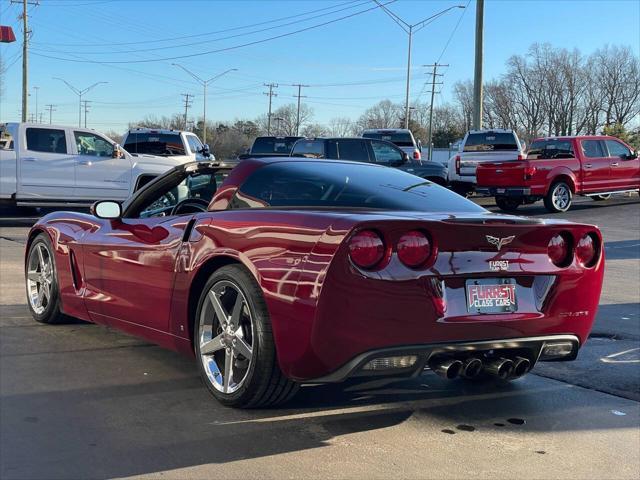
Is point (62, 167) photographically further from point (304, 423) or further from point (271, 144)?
point (304, 423)

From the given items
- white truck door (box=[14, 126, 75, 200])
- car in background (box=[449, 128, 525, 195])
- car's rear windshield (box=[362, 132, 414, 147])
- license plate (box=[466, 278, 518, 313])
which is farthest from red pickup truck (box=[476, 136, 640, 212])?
license plate (box=[466, 278, 518, 313])

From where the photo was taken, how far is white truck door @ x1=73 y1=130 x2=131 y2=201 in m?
16.1

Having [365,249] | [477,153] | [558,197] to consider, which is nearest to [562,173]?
[558,197]

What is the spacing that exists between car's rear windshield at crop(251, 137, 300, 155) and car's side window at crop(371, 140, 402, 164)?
7.57 meters

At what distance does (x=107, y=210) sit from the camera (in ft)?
18.0

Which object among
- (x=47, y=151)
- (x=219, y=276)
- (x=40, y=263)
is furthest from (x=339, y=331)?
(x=47, y=151)

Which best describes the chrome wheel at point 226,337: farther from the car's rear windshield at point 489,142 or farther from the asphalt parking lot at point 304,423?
the car's rear windshield at point 489,142

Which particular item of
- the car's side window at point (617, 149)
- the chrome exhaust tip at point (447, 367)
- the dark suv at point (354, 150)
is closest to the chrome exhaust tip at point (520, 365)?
the chrome exhaust tip at point (447, 367)

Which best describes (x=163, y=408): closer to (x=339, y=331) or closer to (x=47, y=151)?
(x=339, y=331)

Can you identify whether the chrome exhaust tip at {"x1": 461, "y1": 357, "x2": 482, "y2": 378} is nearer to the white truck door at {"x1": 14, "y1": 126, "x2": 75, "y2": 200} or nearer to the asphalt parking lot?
the asphalt parking lot

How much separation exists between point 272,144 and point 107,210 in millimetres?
20086

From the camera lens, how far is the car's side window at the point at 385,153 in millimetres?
17750

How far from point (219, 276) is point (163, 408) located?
0.86m

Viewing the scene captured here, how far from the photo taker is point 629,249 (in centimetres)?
1423
